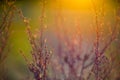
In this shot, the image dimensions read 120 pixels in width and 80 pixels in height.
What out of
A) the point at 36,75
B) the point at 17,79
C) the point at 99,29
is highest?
the point at 99,29

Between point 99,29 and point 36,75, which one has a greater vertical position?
point 99,29

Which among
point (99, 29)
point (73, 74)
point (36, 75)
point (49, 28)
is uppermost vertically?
point (99, 29)

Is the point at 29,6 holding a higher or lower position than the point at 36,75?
lower

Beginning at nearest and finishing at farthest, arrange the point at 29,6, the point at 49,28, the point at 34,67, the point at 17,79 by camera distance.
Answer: the point at 34,67, the point at 17,79, the point at 49,28, the point at 29,6

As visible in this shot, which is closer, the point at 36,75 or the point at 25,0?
the point at 36,75

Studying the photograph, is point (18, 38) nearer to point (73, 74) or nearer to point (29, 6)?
point (29, 6)

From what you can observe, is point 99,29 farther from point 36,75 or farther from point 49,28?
point 49,28

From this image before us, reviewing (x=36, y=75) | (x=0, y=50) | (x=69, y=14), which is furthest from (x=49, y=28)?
(x=36, y=75)

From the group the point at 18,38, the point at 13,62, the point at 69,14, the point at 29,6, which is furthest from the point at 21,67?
the point at 29,6

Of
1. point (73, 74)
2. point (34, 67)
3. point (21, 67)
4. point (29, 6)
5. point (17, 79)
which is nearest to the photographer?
point (34, 67)
